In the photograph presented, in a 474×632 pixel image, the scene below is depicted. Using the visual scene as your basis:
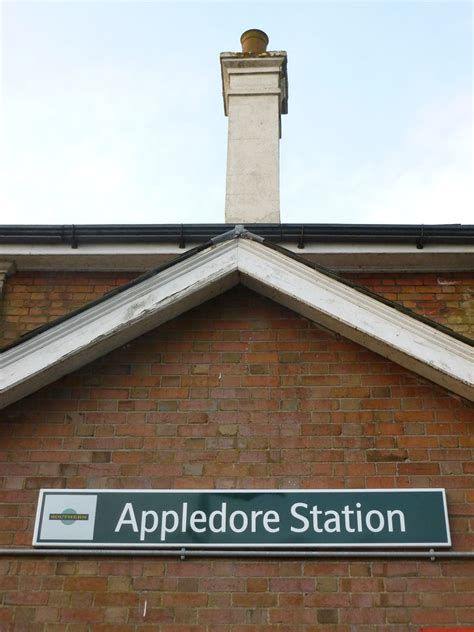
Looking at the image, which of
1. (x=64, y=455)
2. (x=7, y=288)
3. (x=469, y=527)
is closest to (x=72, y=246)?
(x=7, y=288)

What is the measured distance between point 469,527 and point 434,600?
0.47 metres

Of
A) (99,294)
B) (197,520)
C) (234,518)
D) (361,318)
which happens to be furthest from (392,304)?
(99,294)

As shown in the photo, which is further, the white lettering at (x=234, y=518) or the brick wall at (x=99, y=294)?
the brick wall at (x=99, y=294)

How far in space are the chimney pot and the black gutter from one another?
3.56 metres

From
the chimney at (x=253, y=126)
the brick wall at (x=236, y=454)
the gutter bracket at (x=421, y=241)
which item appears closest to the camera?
the brick wall at (x=236, y=454)

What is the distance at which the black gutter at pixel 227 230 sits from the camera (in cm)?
634

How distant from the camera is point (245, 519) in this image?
14.5 feet

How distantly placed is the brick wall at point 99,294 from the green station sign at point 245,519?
2.31 m

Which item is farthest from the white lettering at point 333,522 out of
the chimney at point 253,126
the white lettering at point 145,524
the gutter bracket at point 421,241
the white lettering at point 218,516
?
the chimney at point 253,126

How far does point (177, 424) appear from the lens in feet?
15.6

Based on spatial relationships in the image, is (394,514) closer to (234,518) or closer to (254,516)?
(254,516)

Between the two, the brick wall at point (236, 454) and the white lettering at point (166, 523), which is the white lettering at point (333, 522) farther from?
the white lettering at point (166, 523)

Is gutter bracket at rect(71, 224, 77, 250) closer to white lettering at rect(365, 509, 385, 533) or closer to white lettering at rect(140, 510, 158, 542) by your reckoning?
white lettering at rect(140, 510, 158, 542)

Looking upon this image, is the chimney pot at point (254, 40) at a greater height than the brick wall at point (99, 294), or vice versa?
the chimney pot at point (254, 40)
